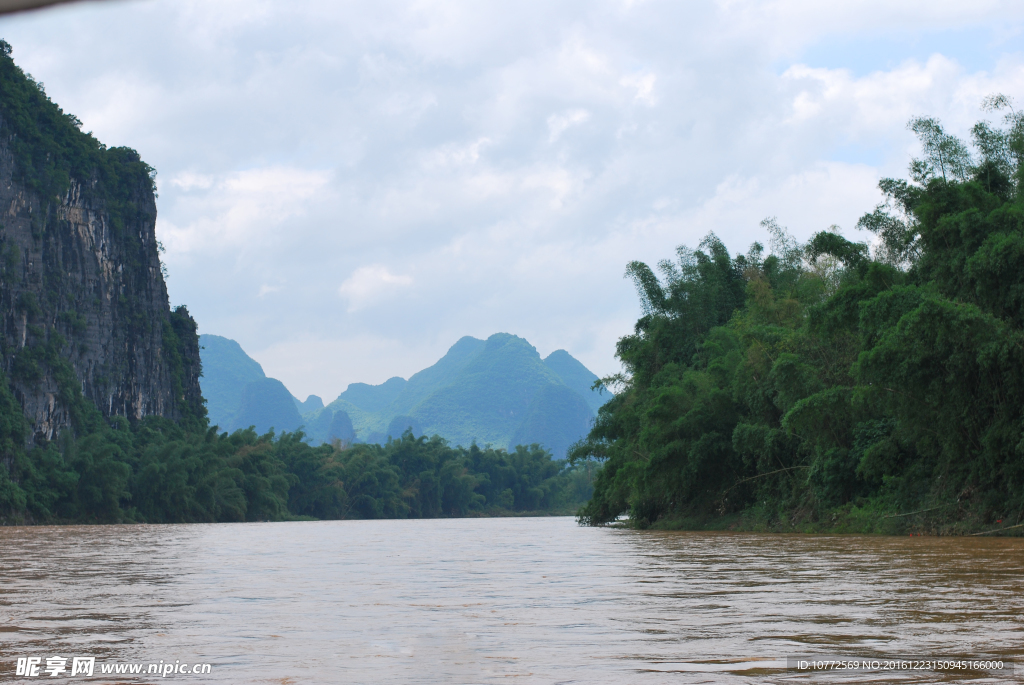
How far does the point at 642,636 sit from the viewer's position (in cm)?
508

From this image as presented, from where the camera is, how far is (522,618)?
6047mm

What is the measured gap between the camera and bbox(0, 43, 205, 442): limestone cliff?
192ft

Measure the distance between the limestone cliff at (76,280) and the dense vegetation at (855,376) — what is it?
131ft

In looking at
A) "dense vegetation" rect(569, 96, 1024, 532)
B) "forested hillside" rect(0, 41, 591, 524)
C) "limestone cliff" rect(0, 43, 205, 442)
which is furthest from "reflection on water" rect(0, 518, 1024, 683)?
"limestone cliff" rect(0, 43, 205, 442)

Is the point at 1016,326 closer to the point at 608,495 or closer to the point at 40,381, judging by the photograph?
the point at 608,495

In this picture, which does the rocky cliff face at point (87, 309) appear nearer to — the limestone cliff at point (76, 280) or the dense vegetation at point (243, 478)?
the limestone cliff at point (76, 280)

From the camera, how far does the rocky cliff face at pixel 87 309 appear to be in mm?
58250

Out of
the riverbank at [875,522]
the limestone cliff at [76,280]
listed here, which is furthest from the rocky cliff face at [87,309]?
the riverbank at [875,522]

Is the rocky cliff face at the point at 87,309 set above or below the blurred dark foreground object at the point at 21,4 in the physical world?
above

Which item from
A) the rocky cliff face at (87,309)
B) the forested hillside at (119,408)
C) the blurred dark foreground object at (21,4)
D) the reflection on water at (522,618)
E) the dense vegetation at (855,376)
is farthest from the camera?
the rocky cliff face at (87,309)

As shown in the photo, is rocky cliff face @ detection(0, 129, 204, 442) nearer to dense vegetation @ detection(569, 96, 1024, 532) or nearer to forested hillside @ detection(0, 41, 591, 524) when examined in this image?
forested hillside @ detection(0, 41, 591, 524)

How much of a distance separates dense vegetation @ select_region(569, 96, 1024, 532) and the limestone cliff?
131 ft

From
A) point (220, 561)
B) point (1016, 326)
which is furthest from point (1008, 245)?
point (220, 561)

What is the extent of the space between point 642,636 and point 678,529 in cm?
2380
